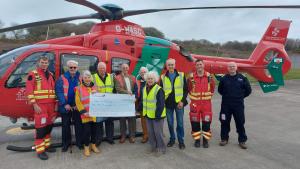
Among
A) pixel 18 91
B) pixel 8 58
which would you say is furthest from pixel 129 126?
pixel 8 58

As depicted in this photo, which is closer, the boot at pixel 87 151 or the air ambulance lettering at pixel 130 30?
the boot at pixel 87 151

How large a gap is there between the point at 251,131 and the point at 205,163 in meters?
2.57

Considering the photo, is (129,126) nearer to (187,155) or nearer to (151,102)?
(151,102)

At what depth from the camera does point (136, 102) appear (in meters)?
5.49

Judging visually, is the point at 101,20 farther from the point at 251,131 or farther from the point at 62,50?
the point at 251,131

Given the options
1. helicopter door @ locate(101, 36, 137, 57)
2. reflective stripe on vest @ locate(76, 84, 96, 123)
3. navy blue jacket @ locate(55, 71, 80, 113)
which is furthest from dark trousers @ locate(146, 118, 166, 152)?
helicopter door @ locate(101, 36, 137, 57)

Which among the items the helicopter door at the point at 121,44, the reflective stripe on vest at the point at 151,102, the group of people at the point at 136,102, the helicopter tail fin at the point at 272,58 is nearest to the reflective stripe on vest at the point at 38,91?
the group of people at the point at 136,102

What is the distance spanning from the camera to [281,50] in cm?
963

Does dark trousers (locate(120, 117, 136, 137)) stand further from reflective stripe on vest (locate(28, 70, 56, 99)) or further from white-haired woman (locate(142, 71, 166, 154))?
reflective stripe on vest (locate(28, 70, 56, 99))

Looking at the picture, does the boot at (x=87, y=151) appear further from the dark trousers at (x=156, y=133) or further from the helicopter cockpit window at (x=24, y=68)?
the helicopter cockpit window at (x=24, y=68)

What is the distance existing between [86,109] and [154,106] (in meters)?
1.21

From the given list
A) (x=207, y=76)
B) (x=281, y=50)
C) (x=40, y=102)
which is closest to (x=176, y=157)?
(x=207, y=76)

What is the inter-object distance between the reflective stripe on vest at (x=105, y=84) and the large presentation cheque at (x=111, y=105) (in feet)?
0.54

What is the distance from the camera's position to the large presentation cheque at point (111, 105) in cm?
493
